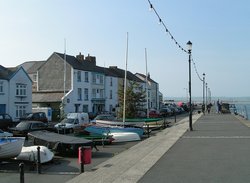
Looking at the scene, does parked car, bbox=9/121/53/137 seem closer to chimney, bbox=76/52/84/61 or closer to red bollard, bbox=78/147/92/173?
red bollard, bbox=78/147/92/173

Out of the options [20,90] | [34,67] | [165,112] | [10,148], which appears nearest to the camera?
[10,148]

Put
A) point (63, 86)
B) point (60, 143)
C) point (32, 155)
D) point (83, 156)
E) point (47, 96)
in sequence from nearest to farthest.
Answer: point (83, 156) → point (32, 155) → point (60, 143) → point (47, 96) → point (63, 86)

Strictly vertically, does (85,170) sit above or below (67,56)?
below

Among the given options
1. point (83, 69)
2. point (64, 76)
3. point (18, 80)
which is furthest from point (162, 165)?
point (83, 69)

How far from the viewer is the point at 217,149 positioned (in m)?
19.4

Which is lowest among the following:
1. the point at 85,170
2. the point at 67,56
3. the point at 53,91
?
the point at 85,170

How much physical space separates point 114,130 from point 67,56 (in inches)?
1567

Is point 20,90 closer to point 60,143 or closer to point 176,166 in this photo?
point 60,143

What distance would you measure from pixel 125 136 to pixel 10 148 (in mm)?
11312

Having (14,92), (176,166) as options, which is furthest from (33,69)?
(176,166)

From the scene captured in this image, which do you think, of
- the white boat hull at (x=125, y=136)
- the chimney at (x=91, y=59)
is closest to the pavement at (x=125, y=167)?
the white boat hull at (x=125, y=136)

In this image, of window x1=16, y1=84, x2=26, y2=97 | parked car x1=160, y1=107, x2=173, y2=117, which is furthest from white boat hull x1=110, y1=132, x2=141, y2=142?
parked car x1=160, y1=107, x2=173, y2=117

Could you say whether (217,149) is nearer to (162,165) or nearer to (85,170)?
(162,165)

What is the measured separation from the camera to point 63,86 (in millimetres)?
64375
